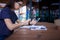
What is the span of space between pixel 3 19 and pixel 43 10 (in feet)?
8.18

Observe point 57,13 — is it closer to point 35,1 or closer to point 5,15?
point 35,1

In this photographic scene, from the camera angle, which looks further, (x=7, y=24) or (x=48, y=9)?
(x=48, y=9)

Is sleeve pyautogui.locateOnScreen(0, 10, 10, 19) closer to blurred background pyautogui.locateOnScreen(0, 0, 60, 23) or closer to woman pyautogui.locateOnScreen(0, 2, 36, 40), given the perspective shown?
woman pyautogui.locateOnScreen(0, 2, 36, 40)

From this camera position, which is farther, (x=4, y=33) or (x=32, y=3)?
(x=32, y=3)

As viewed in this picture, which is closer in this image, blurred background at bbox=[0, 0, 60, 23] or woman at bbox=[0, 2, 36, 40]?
woman at bbox=[0, 2, 36, 40]

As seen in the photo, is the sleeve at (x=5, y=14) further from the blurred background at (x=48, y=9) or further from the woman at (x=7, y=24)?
the blurred background at (x=48, y=9)

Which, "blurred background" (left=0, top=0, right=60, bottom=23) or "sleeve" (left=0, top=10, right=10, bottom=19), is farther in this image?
"blurred background" (left=0, top=0, right=60, bottom=23)

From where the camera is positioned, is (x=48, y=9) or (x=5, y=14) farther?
(x=48, y=9)

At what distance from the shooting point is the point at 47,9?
4.14 m

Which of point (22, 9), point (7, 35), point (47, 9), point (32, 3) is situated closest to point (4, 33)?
point (7, 35)

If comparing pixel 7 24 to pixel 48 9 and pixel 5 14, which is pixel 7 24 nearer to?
pixel 5 14

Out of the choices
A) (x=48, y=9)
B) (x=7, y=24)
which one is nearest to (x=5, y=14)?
(x=7, y=24)

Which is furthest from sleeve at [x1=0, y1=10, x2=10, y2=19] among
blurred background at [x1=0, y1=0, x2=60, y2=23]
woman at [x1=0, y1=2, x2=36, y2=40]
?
blurred background at [x1=0, y1=0, x2=60, y2=23]

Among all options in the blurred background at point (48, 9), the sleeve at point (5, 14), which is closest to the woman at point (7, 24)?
the sleeve at point (5, 14)
